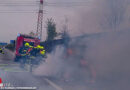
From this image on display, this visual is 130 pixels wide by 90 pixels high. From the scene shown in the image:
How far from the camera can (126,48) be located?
4719mm

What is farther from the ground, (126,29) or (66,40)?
(126,29)

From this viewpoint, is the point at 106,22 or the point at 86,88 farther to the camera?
the point at 106,22

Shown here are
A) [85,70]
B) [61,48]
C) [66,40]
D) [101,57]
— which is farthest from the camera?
[61,48]

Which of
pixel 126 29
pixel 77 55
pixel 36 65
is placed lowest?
pixel 36 65

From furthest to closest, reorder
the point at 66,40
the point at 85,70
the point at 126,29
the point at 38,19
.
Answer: the point at 38,19, the point at 66,40, the point at 85,70, the point at 126,29

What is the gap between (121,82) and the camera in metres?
5.02

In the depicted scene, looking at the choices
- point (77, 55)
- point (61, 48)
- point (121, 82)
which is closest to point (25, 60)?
point (61, 48)

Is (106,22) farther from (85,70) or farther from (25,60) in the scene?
(25,60)

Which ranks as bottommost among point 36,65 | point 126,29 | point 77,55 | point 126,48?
point 36,65

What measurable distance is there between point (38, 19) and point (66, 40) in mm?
17139

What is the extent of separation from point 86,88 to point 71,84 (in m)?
0.71

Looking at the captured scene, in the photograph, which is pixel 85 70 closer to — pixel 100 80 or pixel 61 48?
pixel 100 80

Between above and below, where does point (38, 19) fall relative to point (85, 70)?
above

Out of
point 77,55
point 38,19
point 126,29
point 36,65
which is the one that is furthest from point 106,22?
point 38,19
